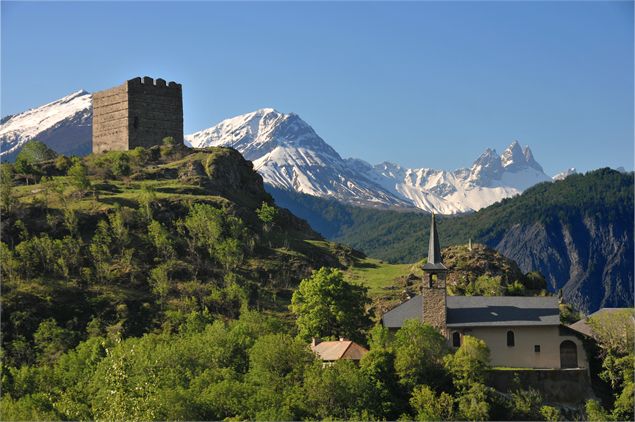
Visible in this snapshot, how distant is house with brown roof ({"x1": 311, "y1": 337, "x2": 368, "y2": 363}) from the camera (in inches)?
3499

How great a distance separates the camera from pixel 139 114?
476 feet

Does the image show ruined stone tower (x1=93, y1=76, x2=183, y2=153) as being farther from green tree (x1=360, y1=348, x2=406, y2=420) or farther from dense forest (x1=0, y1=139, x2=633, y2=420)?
green tree (x1=360, y1=348, x2=406, y2=420)

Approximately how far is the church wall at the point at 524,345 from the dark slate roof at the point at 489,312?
0.52m

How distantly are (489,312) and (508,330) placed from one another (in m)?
2.41

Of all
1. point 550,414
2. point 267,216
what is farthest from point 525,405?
point 267,216

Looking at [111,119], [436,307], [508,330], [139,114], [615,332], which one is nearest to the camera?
[508,330]

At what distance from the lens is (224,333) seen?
95062 millimetres

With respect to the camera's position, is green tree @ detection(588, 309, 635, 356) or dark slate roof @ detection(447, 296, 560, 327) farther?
green tree @ detection(588, 309, 635, 356)

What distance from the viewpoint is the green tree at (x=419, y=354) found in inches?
3374

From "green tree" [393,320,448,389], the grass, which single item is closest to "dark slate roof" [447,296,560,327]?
"green tree" [393,320,448,389]

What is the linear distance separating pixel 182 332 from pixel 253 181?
4569cm

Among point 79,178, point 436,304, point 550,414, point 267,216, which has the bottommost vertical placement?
point 550,414

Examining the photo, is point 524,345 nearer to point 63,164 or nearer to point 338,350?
point 338,350

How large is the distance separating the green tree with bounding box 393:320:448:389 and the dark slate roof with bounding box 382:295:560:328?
324 centimetres
